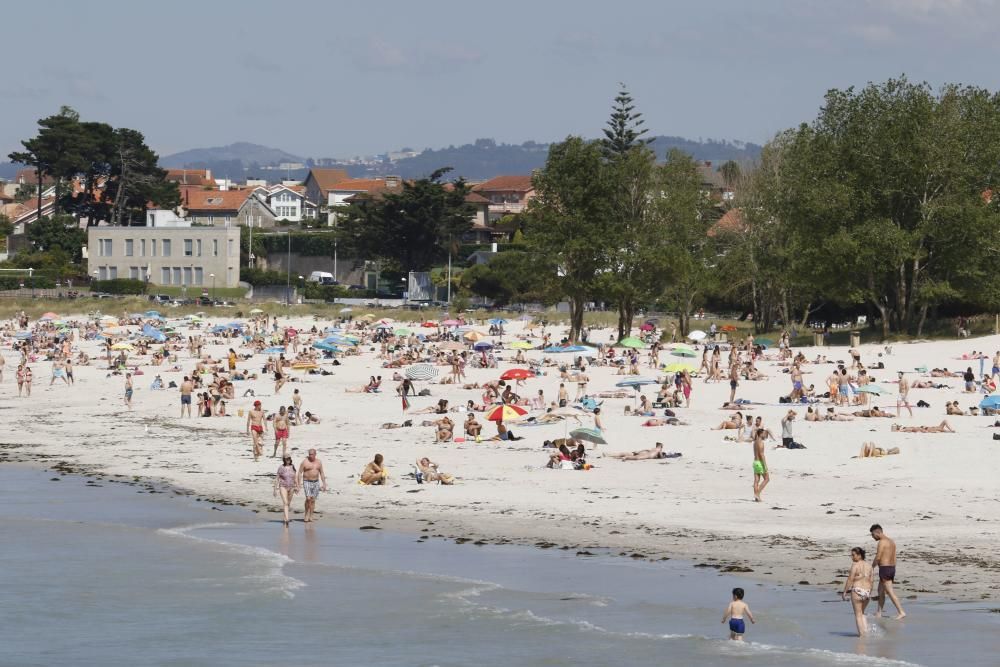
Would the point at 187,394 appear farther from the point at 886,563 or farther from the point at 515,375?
the point at 886,563

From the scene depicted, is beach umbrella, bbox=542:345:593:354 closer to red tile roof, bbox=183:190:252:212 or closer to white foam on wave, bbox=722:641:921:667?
white foam on wave, bbox=722:641:921:667

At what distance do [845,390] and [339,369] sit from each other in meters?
19.5

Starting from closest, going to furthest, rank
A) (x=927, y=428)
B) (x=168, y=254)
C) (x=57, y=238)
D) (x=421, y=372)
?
(x=927, y=428) → (x=421, y=372) → (x=168, y=254) → (x=57, y=238)

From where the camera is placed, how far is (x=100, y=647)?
1576 cm

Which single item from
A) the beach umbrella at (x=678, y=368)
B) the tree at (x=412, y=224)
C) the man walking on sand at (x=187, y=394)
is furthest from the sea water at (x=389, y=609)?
the tree at (x=412, y=224)

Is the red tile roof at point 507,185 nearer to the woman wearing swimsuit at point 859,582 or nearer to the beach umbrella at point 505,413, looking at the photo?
the beach umbrella at point 505,413

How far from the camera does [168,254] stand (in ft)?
314

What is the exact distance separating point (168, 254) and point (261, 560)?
79288 mm

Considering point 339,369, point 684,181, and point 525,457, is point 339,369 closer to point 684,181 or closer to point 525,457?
point 684,181

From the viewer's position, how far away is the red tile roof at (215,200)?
126000 millimetres

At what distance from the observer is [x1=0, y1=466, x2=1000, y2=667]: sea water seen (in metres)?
14.7

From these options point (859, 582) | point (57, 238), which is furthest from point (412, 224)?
point (859, 582)

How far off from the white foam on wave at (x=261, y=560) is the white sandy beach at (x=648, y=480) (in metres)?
1.91

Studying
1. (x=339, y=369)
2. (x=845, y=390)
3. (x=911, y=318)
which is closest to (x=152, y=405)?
(x=339, y=369)
